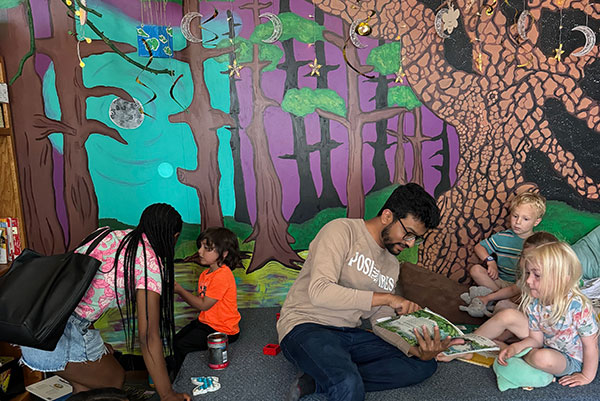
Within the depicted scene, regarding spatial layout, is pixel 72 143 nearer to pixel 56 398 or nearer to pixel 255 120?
pixel 255 120

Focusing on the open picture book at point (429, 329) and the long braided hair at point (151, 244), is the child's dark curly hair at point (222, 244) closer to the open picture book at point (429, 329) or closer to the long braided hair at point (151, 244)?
the long braided hair at point (151, 244)

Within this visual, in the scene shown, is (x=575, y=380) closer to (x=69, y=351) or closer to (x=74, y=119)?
(x=69, y=351)

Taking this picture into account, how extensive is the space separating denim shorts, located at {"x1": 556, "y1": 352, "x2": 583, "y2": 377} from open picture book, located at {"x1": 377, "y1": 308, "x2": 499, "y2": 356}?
0.35 m

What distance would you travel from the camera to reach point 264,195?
131 inches

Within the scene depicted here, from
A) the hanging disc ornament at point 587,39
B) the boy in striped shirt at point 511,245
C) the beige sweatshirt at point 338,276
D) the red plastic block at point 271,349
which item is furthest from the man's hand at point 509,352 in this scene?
the hanging disc ornament at point 587,39

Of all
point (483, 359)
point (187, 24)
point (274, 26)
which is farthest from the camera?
point (274, 26)

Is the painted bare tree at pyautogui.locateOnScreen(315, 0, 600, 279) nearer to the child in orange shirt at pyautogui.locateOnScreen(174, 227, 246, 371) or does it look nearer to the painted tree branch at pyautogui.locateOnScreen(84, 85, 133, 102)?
the painted tree branch at pyautogui.locateOnScreen(84, 85, 133, 102)

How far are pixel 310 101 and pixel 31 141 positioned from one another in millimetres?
1857

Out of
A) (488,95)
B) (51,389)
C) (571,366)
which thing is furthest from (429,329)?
(51,389)

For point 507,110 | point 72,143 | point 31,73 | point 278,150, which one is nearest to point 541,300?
point 507,110

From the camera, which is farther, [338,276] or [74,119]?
[74,119]

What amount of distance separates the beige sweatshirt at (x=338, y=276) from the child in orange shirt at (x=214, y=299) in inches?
17.7

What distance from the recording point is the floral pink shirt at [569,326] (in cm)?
209

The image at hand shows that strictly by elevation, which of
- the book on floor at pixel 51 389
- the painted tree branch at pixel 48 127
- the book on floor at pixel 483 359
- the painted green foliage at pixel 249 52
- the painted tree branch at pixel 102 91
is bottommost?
the book on floor at pixel 51 389
